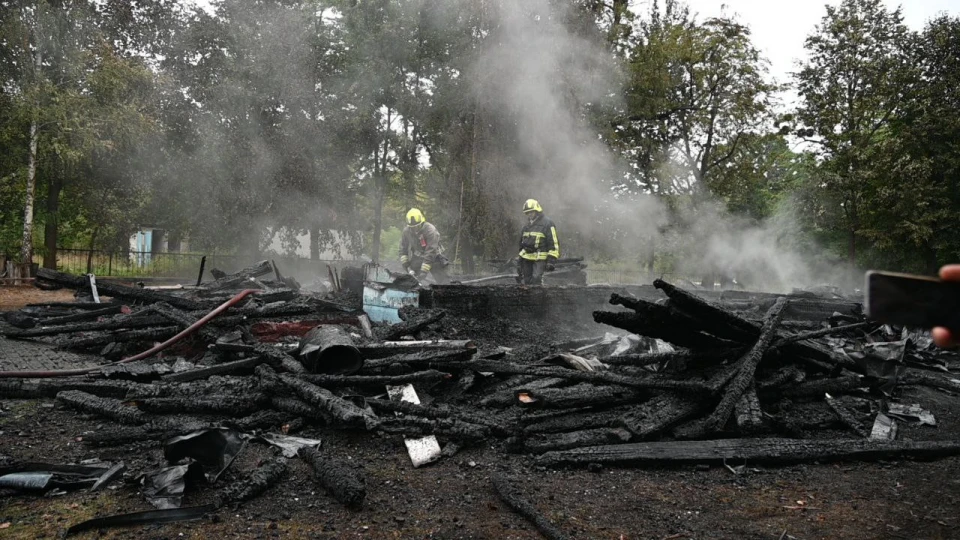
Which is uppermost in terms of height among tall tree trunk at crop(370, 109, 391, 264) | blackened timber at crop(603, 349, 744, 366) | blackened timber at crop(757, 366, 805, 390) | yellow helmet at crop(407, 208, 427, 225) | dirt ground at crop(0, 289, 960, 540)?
tall tree trunk at crop(370, 109, 391, 264)

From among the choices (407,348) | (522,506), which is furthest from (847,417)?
(407,348)

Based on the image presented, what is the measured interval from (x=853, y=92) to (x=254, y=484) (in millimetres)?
29216

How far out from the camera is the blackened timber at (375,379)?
16.4 ft

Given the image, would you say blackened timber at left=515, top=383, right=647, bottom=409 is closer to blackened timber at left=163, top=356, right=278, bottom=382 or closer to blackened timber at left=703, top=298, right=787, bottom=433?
blackened timber at left=703, top=298, right=787, bottom=433

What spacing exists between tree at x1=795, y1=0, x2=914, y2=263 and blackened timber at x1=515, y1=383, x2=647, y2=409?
74.1 feet

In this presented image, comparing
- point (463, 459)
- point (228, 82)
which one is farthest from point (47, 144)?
point (463, 459)

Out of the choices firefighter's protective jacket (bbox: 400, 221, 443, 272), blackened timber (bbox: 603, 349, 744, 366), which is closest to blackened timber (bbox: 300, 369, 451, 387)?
blackened timber (bbox: 603, 349, 744, 366)

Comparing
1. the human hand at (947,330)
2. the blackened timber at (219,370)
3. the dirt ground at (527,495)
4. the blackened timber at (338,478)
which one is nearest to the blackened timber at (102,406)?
the dirt ground at (527,495)

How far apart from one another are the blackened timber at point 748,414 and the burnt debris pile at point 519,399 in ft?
0.05

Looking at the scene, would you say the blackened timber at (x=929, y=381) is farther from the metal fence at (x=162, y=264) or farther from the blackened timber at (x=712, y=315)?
the metal fence at (x=162, y=264)

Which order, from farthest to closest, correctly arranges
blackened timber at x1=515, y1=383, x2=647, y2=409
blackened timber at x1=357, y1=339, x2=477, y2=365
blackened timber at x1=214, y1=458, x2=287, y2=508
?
1. blackened timber at x1=357, y1=339, x2=477, y2=365
2. blackened timber at x1=515, y1=383, x2=647, y2=409
3. blackened timber at x1=214, y1=458, x2=287, y2=508

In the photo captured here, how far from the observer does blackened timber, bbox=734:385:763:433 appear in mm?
4434

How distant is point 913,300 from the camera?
1.50 m

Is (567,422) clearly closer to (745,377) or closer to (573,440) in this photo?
(573,440)
